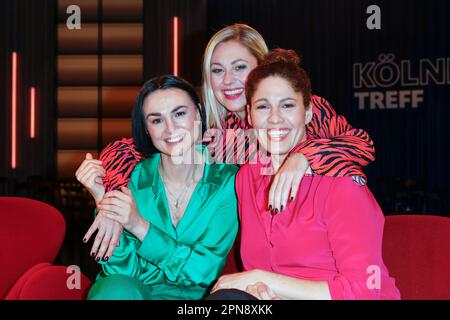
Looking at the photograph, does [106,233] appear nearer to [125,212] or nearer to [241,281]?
[125,212]

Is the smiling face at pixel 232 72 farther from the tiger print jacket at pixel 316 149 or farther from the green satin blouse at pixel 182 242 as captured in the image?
the green satin blouse at pixel 182 242

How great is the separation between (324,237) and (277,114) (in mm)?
366

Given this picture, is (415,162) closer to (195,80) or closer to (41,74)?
(195,80)

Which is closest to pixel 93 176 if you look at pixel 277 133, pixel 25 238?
pixel 25 238

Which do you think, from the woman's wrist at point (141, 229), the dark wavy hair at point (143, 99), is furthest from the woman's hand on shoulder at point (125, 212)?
the dark wavy hair at point (143, 99)

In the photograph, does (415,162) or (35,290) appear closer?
(35,290)

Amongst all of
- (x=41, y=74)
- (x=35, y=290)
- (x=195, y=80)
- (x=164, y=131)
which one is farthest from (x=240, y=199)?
(x=41, y=74)

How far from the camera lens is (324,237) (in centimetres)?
163

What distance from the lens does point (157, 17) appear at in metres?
8.09

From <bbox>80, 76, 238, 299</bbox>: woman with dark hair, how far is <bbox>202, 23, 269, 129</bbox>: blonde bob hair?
203mm

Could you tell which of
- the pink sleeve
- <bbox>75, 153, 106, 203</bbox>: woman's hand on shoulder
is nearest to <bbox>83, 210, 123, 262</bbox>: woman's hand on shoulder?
<bbox>75, 153, 106, 203</bbox>: woman's hand on shoulder

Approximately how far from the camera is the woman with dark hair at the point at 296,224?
1518 mm

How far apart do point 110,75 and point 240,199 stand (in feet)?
20.9

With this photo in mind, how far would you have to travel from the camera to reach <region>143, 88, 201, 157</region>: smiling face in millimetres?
1958
